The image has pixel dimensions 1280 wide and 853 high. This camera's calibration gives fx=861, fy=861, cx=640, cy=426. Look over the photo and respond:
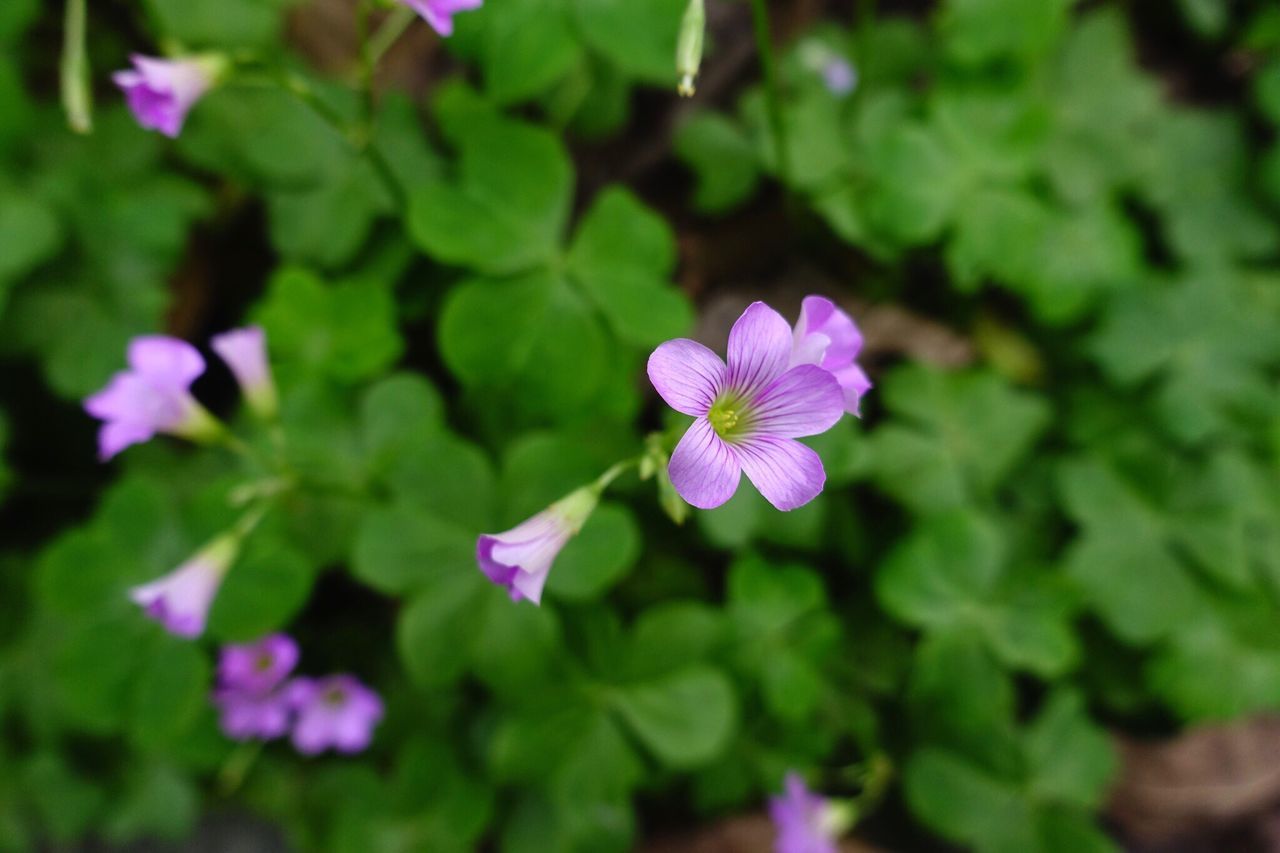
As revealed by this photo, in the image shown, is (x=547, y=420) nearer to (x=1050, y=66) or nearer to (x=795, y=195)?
(x=795, y=195)

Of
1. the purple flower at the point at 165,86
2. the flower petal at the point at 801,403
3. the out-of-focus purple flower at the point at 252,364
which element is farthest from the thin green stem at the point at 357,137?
the flower petal at the point at 801,403

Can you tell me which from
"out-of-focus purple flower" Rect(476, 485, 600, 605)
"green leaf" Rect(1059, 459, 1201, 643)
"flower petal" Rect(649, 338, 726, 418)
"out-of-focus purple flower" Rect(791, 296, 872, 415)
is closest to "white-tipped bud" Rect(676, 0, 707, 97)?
"out-of-focus purple flower" Rect(791, 296, 872, 415)

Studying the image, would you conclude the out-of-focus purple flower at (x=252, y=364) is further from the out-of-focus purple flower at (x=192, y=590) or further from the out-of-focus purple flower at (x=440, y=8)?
the out-of-focus purple flower at (x=440, y=8)

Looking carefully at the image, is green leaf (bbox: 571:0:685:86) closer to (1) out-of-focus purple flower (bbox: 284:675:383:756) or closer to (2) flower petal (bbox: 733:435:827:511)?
(2) flower petal (bbox: 733:435:827:511)

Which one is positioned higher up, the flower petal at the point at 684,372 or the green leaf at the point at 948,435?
the flower petal at the point at 684,372

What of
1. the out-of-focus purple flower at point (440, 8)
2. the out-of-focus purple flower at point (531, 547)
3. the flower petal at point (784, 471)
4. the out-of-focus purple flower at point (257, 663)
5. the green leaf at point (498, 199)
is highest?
the out-of-focus purple flower at point (440, 8)

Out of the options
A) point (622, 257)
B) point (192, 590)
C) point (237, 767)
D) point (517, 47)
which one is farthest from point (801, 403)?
point (237, 767)

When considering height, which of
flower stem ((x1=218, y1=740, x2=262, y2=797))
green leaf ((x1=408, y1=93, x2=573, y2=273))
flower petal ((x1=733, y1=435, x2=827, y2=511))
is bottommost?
flower stem ((x1=218, y1=740, x2=262, y2=797))
